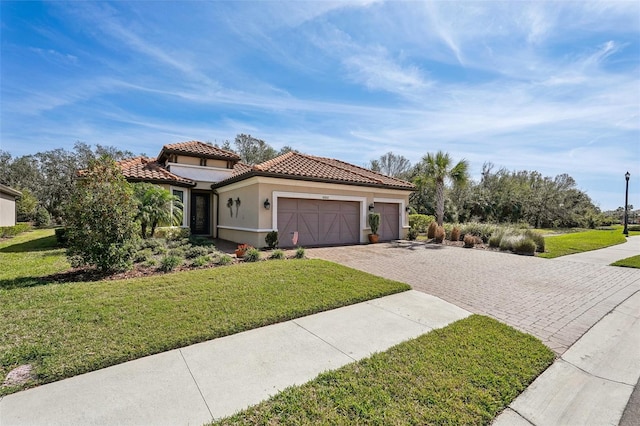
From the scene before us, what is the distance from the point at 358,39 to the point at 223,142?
29.5m

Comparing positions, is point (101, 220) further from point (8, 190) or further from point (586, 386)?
point (8, 190)

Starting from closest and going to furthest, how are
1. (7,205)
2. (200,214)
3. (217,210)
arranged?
(217,210)
(200,214)
(7,205)

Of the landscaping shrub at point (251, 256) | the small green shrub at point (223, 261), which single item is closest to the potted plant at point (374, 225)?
the landscaping shrub at point (251, 256)

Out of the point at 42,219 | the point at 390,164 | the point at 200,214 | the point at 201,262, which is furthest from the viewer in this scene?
the point at 390,164

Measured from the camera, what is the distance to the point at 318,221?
1438 centimetres

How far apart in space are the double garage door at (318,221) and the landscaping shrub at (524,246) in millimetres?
6841

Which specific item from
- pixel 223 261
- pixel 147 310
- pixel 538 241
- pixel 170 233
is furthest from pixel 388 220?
pixel 147 310

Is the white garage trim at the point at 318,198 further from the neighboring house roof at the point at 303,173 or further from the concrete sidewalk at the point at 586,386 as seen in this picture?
the concrete sidewalk at the point at 586,386

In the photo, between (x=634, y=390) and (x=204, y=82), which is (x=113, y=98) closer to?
(x=204, y=82)

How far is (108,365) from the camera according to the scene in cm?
343

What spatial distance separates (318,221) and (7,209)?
2428cm

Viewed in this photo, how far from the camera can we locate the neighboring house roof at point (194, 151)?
17.3 m

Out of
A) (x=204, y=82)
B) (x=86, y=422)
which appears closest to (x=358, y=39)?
(x=204, y=82)

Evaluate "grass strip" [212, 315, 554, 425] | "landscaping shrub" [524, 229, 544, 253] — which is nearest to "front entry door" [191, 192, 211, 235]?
"grass strip" [212, 315, 554, 425]
